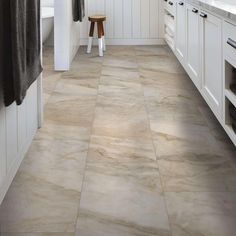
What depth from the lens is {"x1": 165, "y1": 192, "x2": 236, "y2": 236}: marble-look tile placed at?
1.56 m

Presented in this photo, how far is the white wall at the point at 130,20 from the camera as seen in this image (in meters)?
6.00

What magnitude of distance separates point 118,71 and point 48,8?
1764 millimetres

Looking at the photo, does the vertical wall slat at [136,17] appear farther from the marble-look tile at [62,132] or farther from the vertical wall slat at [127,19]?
the marble-look tile at [62,132]

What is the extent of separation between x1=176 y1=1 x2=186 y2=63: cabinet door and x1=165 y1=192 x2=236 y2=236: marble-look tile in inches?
81.2

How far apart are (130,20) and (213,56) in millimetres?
3750

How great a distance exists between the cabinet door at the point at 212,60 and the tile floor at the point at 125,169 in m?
0.22

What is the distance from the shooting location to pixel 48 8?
18.4ft

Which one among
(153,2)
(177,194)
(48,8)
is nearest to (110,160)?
(177,194)

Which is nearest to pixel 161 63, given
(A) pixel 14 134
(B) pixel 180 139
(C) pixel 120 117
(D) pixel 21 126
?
(C) pixel 120 117

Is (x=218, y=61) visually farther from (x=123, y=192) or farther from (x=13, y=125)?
(x=13, y=125)

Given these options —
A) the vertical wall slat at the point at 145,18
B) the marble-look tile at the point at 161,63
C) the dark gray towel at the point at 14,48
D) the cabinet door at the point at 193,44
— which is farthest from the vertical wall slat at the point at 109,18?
the dark gray towel at the point at 14,48

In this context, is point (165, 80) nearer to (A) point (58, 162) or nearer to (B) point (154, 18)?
(A) point (58, 162)

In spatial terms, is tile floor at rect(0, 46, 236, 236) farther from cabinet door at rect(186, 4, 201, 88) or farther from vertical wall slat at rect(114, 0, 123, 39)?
vertical wall slat at rect(114, 0, 123, 39)

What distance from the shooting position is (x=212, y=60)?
252cm
